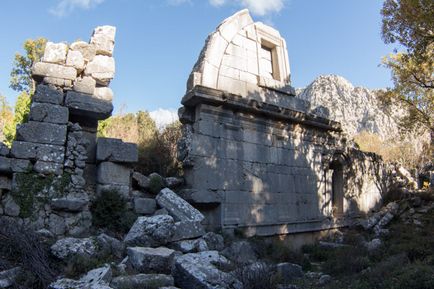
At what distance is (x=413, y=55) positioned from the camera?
9461 millimetres

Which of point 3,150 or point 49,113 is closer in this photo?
point 3,150

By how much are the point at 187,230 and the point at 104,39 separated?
4.07 metres

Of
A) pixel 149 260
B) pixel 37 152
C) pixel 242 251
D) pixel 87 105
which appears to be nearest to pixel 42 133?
pixel 37 152

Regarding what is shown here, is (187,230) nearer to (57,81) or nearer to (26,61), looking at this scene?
(57,81)

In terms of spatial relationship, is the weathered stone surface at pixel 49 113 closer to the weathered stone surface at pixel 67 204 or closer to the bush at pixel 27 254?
the weathered stone surface at pixel 67 204

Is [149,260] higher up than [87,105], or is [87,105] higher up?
[87,105]

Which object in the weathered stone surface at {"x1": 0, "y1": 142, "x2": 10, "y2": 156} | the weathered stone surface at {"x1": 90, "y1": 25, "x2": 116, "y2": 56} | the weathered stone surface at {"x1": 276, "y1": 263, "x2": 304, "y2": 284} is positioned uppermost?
the weathered stone surface at {"x1": 90, "y1": 25, "x2": 116, "y2": 56}

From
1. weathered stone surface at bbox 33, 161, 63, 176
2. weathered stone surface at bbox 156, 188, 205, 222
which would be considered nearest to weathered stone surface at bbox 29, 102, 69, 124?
weathered stone surface at bbox 33, 161, 63, 176

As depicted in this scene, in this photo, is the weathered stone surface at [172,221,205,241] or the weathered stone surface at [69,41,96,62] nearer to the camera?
the weathered stone surface at [172,221,205,241]

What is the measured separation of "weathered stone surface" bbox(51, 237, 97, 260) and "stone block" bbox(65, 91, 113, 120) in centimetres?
254

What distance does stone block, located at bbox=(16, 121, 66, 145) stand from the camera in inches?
238

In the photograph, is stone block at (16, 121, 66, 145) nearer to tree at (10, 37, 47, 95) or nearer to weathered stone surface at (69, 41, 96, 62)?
weathered stone surface at (69, 41, 96, 62)

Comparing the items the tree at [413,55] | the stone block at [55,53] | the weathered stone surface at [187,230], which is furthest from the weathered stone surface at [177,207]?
the tree at [413,55]

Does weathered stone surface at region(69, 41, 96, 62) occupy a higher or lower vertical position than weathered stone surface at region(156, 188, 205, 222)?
higher
